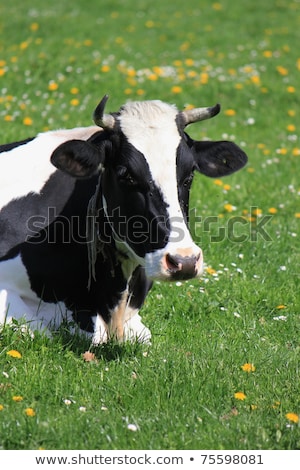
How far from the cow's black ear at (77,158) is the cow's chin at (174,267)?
2.58 feet

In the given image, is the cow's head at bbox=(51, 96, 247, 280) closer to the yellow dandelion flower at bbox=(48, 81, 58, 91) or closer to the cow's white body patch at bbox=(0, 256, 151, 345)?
the cow's white body patch at bbox=(0, 256, 151, 345)

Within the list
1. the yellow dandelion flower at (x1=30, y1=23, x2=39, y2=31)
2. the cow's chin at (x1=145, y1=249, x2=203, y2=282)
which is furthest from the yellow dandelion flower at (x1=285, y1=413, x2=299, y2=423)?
the yellow dandelion flower at (x1=30, y1=23, x2=39, y2=31)

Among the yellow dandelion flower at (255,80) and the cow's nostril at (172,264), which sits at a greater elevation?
the cow's nostril at (172,264)

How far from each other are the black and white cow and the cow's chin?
1 centimetres

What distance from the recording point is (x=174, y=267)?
15.3 feet

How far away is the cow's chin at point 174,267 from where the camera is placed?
463 centimetres

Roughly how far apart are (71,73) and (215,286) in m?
6.31

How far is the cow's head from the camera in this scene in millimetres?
4781

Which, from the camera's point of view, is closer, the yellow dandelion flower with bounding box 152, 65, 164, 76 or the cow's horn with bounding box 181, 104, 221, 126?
the cow's horn with bounding box 181, 104, 221, 126

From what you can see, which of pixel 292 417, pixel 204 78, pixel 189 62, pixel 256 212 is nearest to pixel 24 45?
pixel 189 62

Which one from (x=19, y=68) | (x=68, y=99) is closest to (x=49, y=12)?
(x=19, y=68)

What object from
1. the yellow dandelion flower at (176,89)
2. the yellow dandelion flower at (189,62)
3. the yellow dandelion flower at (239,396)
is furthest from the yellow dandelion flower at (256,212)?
the yellow dandelion flower at (189,62)

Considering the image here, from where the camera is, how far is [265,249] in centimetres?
Answer: 769

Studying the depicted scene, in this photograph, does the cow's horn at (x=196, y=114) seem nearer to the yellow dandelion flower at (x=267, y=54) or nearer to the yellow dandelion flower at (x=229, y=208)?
the yellow dandelion flower at (x=229, y=208)
